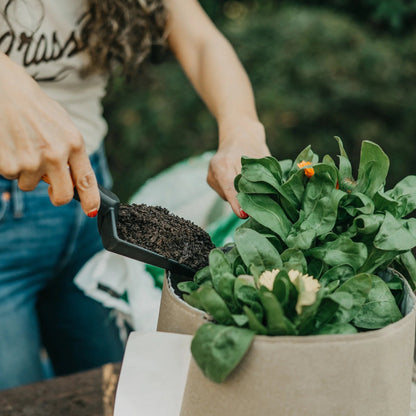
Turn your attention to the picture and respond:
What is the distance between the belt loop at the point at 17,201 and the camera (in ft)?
3.03

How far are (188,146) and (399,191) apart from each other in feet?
6.36

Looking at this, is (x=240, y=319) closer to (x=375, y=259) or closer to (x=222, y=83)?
(x=375, y=259)

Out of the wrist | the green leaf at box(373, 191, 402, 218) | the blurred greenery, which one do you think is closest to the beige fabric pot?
the green leaf at box(373, 191, 402, 218)

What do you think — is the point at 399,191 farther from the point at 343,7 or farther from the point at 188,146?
the point at 343,7

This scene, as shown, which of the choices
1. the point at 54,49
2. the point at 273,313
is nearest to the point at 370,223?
the point at 273,313

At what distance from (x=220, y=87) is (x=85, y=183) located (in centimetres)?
43

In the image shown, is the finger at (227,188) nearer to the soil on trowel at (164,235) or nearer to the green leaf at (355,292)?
the soil on trowel at (164,235)

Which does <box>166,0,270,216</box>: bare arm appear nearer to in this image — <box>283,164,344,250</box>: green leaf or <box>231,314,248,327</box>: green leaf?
<box>283,164,344,250</box>: green leaf

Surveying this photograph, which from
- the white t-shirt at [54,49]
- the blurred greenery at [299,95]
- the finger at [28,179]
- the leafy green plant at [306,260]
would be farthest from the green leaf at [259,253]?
the blurred greenery at [299,95]

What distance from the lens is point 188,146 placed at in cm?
244

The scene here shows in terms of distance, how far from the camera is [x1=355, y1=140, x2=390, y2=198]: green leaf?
0.52m

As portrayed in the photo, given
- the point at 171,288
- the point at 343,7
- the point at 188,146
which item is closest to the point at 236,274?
the point at 171,288

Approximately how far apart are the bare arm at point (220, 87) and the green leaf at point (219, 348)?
1.00 feet

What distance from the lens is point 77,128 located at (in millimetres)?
782
